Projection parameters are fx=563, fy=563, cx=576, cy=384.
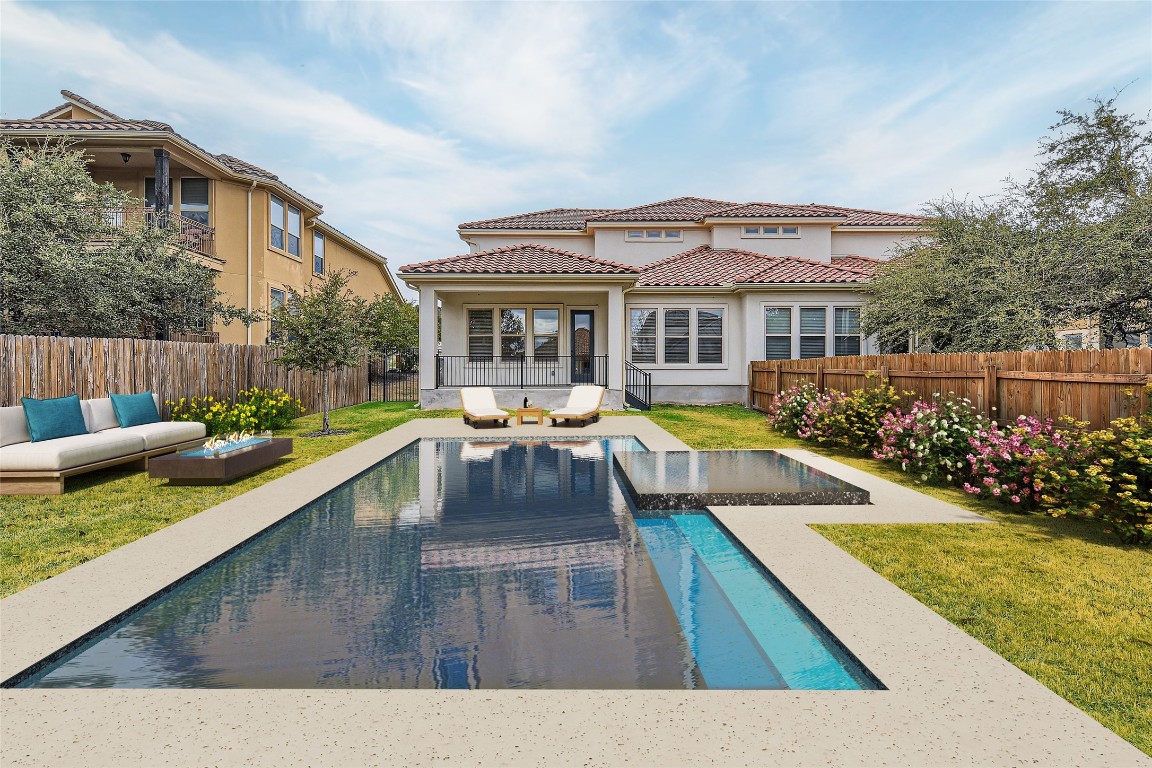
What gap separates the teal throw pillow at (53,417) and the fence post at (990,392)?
12933 mm

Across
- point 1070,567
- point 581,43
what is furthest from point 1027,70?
point 1070,567

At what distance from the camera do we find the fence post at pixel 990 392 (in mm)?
7634

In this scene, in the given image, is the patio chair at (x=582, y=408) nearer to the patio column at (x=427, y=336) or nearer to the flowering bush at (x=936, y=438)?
the patio column at (x=427, y=336)

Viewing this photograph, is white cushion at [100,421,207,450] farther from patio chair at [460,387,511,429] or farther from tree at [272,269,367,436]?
patio chair at [460,387,511,429]

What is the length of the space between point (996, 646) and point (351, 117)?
22.3 metres

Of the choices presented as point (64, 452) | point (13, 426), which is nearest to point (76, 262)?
point (13, 426)

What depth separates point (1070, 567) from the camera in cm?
461

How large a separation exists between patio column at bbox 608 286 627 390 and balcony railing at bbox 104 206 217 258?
1265cm

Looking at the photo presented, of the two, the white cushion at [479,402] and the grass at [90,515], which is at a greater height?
the white cushion at [479,402]

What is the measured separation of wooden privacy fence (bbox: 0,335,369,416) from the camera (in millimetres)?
8367

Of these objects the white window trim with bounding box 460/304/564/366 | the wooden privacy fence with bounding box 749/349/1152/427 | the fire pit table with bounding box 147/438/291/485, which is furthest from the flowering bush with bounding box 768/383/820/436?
the fire pit table with bounding box 147/438/291/485

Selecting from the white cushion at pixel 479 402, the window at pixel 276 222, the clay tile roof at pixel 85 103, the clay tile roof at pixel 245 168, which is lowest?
the white cushion at pixel 479 402

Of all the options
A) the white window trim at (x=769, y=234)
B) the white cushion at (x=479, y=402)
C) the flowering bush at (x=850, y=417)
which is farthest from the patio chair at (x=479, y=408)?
the white window trim at (x=769, y=234)

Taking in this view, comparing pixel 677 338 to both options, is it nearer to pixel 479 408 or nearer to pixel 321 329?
pixel 479 408
